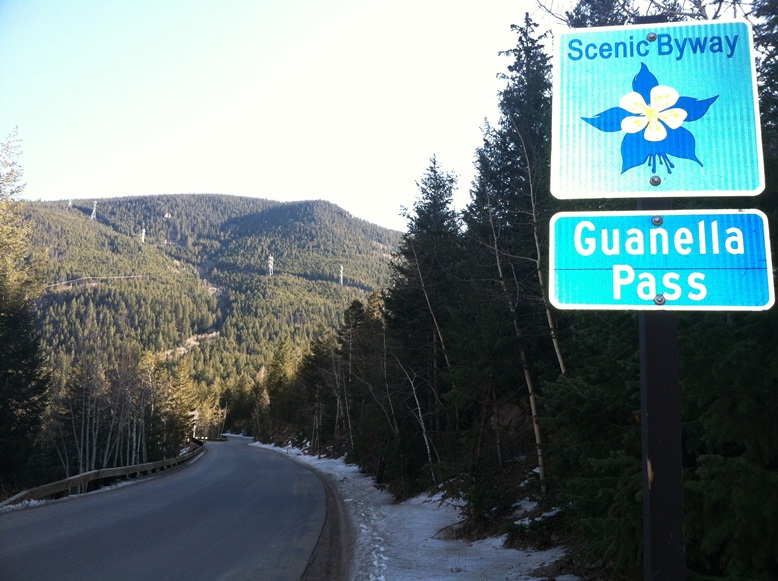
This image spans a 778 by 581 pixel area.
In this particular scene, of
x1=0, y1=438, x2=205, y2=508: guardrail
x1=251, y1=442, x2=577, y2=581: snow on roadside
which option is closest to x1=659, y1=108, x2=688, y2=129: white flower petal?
x1=251, y1=442, x2=577, y2=581: snow on roadside

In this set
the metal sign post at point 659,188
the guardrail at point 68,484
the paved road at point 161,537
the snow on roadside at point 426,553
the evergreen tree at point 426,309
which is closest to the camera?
Result: the metal sign post at point 659,188

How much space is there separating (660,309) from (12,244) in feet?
97.0

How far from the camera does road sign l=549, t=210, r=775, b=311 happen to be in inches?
89.7

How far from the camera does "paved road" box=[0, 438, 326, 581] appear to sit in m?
7.72

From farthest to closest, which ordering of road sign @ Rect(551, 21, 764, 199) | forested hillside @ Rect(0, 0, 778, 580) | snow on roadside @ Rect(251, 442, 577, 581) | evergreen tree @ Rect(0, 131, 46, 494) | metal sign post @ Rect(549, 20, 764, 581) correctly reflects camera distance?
evergreen tree @ Rect(0, 131, 46, 494)
snow on roadside @ Rect(251, 442, 577, 581)
forested hillside @ Rect(0, 0, 778, 580)
road sign @ Rect(551, 21, 764, 199)
metal sign post @ Rect(549, 20, 764, 581)

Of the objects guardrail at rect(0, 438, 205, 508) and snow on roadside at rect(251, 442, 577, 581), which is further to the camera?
guardrail at rect(0, 438, 205, 508)

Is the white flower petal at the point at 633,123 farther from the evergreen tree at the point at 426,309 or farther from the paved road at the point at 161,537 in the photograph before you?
the evergreen tree at the point at 426,309

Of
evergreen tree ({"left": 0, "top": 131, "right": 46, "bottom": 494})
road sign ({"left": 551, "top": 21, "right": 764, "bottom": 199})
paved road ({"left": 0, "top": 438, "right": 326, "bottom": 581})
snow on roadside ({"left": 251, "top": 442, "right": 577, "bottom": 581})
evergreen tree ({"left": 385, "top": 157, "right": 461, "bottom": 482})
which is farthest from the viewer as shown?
evergreen tree ({"left": 0, "top": 131, "right": 46, "bottom": 494})

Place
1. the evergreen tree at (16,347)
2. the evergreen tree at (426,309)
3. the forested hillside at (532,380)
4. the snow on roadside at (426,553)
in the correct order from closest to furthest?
the forested hillside at (532,380)
the snow on roadside at (426,553)
the evergreen tree at (426,309)
the evergreen tree at (16,347)

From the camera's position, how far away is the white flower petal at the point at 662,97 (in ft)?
8.20

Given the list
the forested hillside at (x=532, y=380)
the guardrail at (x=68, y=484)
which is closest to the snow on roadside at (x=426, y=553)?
the forested hillside at (x=532, y=380)

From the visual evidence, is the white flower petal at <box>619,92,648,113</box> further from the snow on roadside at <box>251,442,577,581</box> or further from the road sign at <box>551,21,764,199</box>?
the snow on roadside at <box>251,442,577,581</box>

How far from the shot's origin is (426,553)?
32.0ft

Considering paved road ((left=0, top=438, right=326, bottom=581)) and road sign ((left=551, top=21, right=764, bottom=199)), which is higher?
road sign ((left=551, top=21, right=764, bottom=199))
